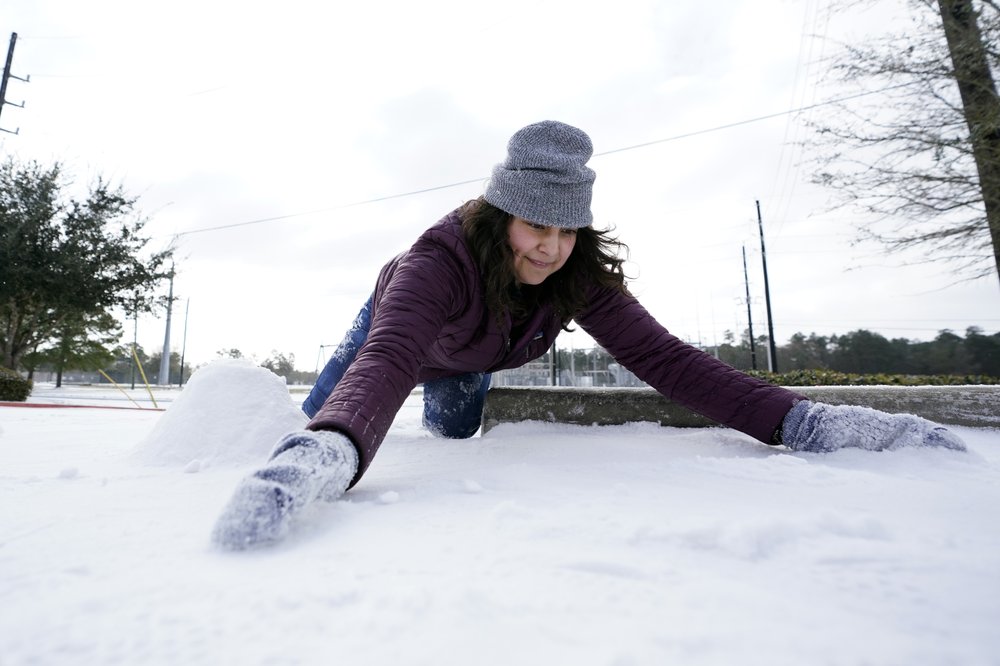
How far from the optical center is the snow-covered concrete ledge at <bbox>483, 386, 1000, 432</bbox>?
2.19 meters

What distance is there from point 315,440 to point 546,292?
1043 millimetres

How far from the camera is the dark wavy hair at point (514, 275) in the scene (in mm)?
1601

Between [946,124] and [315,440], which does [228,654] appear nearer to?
[315,440]

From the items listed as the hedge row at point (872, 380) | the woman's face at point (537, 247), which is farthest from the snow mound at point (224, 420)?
the hedge row at point (872, 380)

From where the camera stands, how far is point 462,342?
6.11 feet

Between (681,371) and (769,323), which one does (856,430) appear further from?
(769,323)

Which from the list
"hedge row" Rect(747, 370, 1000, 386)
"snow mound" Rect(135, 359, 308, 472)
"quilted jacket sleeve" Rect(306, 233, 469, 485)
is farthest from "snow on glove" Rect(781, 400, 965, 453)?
"hedge row" Rect(747, 370, 1000, 386)

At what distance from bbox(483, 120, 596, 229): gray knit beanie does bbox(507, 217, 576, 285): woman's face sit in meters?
0.05

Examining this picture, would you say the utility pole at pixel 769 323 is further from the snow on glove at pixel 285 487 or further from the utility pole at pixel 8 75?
the utility pole at pixel 8 75

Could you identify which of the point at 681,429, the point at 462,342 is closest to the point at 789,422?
the point at 681,429

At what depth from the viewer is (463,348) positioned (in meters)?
1.92

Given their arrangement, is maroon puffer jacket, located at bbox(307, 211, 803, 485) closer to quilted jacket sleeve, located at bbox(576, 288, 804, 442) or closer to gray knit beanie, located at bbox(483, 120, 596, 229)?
quilted jacket sleeve, located at bbox(576, 288, 804, 442)

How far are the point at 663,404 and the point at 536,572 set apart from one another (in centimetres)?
195

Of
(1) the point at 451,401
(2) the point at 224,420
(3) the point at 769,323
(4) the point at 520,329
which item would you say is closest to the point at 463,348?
(4) the point at 520,329
